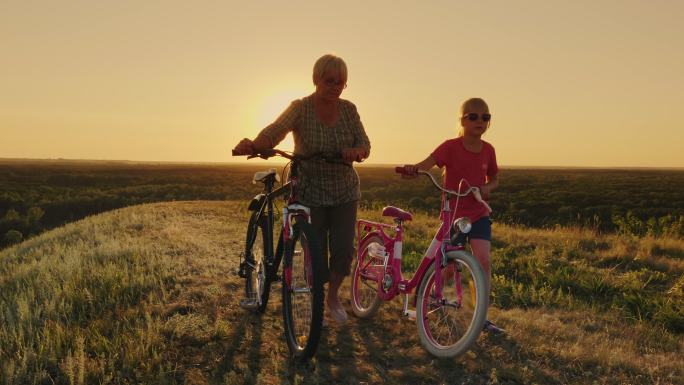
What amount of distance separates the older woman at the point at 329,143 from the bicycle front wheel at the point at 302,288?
51 cm

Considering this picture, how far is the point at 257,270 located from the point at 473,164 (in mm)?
2321

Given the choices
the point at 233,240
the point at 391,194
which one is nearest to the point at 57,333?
the point at 233,240

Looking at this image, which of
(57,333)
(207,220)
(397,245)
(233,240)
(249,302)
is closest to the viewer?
(57,333)

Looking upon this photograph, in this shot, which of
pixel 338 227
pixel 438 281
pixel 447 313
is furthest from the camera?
pixel 338 227

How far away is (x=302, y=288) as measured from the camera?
4250mm

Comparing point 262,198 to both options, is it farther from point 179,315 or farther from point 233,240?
point 233,240

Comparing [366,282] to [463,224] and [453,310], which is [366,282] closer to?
[453,310]

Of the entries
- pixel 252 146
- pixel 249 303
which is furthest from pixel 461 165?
pixel 249 303

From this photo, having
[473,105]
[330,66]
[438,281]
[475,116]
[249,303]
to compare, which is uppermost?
[330,66]

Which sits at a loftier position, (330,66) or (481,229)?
(330,66)

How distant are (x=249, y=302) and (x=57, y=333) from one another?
1.72m

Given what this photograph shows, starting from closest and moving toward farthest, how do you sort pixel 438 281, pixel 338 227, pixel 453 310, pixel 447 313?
pixel 438 281 → pixel 453 310 → pixel 447 313 → pixel 338 227

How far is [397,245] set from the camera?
15.5 ft

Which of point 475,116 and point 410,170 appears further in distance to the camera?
point 475,116
